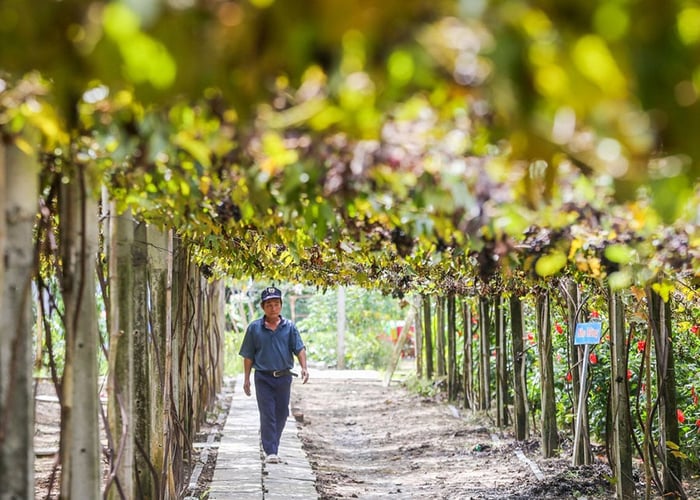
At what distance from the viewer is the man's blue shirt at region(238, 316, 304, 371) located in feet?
31.1

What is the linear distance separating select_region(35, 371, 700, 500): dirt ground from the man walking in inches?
30.6

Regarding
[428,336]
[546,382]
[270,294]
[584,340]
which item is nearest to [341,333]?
[428,336]

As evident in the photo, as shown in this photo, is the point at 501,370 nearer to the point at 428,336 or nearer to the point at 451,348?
the point at 451,348

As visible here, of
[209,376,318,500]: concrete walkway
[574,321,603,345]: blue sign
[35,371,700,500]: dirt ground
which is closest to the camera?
[209,376,318,500]: concrete walkway

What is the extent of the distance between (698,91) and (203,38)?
0.86m

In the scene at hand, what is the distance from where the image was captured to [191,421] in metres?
9.13

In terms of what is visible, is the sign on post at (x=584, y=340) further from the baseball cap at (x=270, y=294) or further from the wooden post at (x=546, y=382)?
the baseball cap at (x=270, y=294)

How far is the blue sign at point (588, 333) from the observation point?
26.0 feet

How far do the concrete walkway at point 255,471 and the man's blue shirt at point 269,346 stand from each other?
91 centimetres

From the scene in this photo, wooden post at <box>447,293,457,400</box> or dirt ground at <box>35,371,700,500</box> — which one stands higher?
wooden post at <box>447,293,457,400</box>

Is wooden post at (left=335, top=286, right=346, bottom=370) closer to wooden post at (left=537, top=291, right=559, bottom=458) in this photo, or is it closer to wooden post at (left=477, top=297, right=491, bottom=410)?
Result: wooden post at (left=477, top=297, right=491, bottom=410)

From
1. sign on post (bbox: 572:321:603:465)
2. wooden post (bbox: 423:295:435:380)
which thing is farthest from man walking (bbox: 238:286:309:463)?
wooden post (bbox: 423:295:435:380)

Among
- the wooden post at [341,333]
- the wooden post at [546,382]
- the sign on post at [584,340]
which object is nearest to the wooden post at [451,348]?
the wooden post at [546,382]

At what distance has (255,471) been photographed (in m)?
8.67
